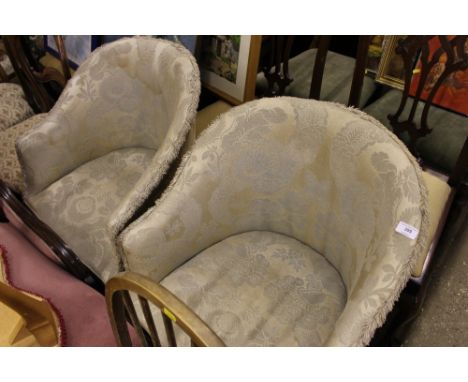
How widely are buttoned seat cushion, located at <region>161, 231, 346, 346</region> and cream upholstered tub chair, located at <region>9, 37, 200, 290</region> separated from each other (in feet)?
0.94

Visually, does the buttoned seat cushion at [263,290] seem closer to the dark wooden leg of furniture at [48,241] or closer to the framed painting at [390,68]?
the dark wooden leg of furniture at [48,241]

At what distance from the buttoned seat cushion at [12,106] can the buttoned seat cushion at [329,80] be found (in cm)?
96

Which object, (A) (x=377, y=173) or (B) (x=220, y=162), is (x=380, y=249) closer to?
(A) (x=377, y=173)

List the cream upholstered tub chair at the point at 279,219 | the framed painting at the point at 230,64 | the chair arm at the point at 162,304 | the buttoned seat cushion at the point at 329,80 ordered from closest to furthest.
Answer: the chair arm at the point at 162,304 → the cream upholstered tub chair at the point at 279,219 → the framed painting at the point at 230,64 → the buttoned seat cushion at the point at 329,80

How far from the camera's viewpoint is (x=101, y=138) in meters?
1.36

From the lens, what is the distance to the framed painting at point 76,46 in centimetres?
154

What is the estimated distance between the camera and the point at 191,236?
3.23ft

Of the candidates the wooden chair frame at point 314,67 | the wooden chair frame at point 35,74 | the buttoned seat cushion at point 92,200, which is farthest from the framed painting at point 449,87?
the wooden chair frame at point 35,74

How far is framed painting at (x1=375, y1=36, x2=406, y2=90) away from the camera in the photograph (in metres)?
1.24

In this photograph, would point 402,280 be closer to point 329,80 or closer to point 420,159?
point 420,159

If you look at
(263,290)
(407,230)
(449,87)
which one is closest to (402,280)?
(407,230)

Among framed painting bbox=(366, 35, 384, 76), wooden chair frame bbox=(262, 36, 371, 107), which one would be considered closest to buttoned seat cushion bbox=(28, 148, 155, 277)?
wooden chair frame bbox=(262, 36, 371, 107)

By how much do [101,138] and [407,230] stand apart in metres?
1.04

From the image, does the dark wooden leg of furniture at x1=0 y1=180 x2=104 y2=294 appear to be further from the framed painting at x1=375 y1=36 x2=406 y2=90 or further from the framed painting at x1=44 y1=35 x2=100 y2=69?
the framed painting at x1=375 y1=36 x2=406 y2=90
